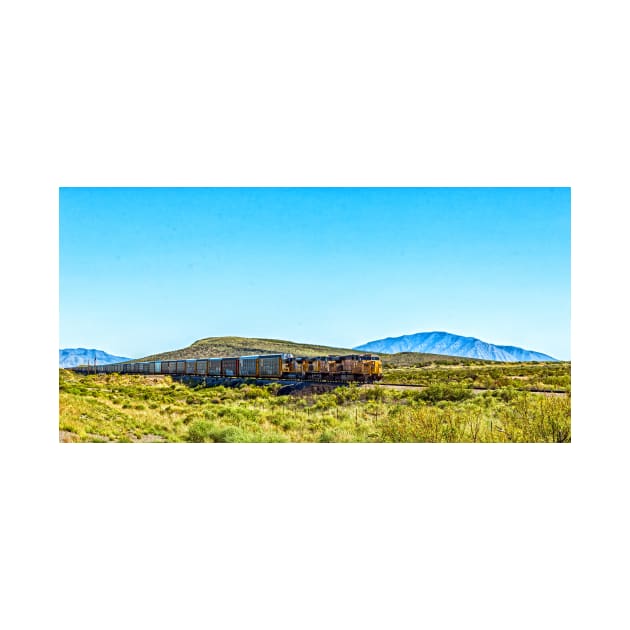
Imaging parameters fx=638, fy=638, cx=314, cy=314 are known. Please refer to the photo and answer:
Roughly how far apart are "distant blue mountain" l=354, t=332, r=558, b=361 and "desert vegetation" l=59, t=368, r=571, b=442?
778 mm

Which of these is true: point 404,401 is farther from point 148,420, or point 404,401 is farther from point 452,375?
point 452,375

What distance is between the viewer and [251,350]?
1539 centimetres

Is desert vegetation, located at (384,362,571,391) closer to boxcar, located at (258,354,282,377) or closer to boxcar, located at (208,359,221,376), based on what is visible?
boxcar, located at (258,354,282,377)

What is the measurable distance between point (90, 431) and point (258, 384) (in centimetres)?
484

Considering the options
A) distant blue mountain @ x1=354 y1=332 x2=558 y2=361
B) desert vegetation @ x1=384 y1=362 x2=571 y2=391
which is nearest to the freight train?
desert vegetation @ x1=384 y1=362 x2=571 y2=391

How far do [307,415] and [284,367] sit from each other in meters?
3.69

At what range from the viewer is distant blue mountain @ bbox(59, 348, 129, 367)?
1134 centimetres

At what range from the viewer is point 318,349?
1477 cm

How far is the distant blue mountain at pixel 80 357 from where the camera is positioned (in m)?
11.3

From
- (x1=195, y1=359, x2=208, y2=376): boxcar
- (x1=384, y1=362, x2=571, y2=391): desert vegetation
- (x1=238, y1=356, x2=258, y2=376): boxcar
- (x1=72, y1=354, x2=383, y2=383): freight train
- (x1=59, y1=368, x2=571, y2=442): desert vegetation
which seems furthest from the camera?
(x1=238, y1=356, x2=258, y2=376): boxcar

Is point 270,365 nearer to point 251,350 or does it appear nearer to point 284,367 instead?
point 284,367

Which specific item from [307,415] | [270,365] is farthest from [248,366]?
[307,415]

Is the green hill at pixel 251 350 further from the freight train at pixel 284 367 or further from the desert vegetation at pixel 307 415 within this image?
the desert vegetation at pixel 307 415
